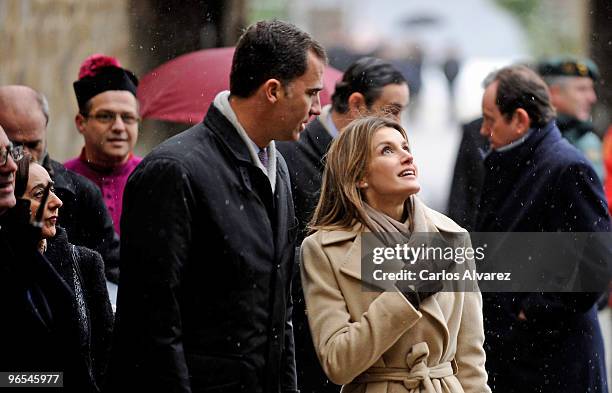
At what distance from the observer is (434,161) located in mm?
21109

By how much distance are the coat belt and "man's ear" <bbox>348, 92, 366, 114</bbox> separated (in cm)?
208

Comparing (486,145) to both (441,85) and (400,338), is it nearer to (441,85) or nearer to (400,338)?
(400,338)

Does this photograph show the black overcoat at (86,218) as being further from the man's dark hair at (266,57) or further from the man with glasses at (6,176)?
the man's dark hair at (266,57)

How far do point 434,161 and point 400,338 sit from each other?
50.3 feet

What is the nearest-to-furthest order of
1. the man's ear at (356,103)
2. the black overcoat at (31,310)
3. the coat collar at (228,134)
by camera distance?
the black overcoat at (31,310)
the coat collar at (228,134)
the man's ear at (356,103)

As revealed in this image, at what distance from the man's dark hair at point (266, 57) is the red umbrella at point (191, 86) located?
3101mm

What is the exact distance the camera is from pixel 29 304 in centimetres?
558

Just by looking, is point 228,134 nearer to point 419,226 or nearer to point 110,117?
point 419,226

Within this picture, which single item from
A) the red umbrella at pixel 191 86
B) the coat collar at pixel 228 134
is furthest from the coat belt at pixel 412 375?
the red umbrella at pixel 191 86

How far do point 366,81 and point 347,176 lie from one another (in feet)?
5.64

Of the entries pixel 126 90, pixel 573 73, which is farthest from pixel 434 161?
pixel 126 90

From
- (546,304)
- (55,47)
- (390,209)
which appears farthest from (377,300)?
(55,47)

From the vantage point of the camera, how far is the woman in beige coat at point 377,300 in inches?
227

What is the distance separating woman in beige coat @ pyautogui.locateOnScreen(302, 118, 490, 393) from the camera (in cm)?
578
